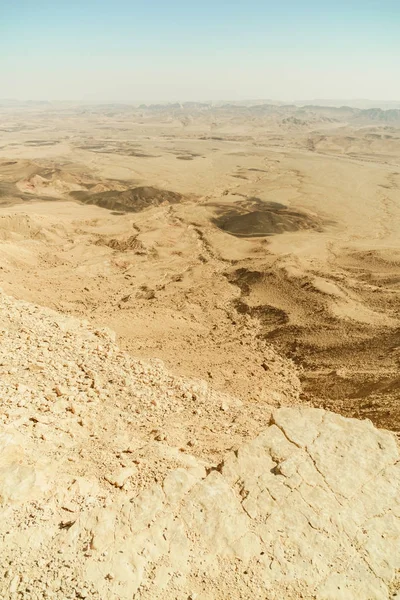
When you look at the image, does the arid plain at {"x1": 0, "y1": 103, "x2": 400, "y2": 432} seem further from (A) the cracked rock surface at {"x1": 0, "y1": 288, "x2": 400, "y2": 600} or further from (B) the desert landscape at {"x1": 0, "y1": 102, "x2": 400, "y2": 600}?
(A) the cracked rock surface at {"x1": 0, "y1": 288, "x2": 400, "y2": 600}

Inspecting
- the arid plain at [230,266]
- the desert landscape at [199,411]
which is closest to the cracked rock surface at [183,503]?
the desert landscape at [199,411]

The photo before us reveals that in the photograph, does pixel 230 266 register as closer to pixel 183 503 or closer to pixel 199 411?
pixel 199 411

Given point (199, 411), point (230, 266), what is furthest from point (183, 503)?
→ point (230, 266)

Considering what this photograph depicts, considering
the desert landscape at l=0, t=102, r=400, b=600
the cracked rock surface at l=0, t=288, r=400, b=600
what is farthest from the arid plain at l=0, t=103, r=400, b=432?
the cracked rock surface at l=0, t=288, r=400, b=600

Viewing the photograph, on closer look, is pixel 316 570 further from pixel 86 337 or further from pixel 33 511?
pixel 86 337

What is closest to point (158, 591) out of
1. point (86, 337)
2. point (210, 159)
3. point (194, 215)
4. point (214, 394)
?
point (214, 394)

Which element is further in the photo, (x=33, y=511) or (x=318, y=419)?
(x=318, y=419)
